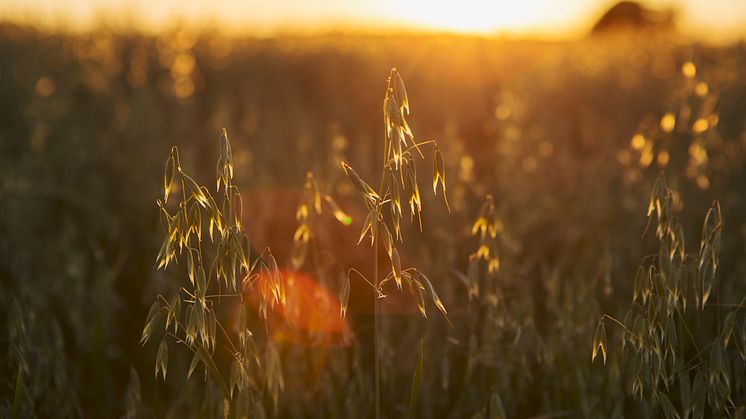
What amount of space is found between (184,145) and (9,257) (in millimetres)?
1847

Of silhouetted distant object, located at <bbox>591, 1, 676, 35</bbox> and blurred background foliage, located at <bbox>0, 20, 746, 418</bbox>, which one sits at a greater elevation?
silhouetted distant object, located at <bbox>591, 1, 676, 35</bbox>

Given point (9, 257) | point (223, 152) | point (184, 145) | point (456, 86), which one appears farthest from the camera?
point (456, 86)

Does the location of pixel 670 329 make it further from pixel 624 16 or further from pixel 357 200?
pixel 624 16

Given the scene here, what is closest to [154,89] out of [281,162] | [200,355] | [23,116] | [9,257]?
[23,116]

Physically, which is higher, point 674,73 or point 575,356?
point 674,73

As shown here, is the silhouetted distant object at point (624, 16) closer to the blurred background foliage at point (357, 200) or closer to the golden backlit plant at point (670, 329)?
the blurred background foliage at point (357, 200)

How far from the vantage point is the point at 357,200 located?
12.4ft

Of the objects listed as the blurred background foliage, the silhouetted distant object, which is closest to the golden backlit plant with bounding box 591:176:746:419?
the blurred background foliage

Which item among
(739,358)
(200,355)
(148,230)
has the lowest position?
(148,230)

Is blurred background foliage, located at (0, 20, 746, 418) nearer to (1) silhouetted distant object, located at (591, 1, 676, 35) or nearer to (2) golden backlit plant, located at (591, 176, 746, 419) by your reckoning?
(2) golden backlit plant, located at (591, 176, 746, 419)

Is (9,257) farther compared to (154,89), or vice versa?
(154,89)

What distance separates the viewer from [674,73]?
745cm

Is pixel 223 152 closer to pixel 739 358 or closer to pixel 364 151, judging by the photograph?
pixel 739 358

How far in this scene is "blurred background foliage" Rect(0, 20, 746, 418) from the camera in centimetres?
194
